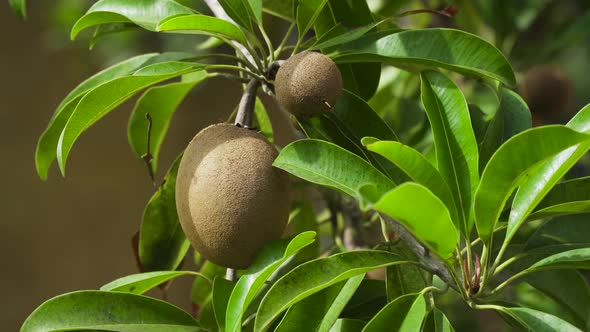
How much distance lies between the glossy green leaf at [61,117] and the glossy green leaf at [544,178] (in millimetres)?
426

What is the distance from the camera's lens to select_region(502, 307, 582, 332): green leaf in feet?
2.32

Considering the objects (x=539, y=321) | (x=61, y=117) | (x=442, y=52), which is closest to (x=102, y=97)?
(x=61, y=117)

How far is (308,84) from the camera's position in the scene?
738 millimetres

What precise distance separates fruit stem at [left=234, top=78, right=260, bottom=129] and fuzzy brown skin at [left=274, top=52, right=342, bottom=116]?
65 mm

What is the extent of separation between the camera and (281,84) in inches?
30.1

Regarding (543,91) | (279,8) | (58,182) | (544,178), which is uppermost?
(279,8)

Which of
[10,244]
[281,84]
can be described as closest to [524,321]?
[281,84]

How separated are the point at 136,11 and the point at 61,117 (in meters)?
0.14

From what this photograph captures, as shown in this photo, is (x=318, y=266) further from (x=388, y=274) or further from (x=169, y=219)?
(x=169, y=219)

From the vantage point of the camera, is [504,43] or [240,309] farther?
[504,43]

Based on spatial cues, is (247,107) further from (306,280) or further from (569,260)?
(569,260)

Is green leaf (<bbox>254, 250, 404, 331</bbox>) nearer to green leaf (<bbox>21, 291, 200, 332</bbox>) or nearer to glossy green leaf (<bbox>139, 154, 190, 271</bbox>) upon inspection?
green leaf (<bbox>21, 291, 200, 332</bbox>)

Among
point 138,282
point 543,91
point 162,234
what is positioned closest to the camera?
point 138,282

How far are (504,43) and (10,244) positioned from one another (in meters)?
1.94
